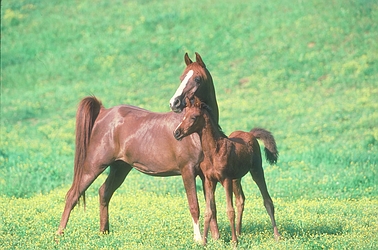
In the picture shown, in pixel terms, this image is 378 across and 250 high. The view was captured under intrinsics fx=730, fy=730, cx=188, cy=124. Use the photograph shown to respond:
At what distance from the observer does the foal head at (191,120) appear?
30.2 ft

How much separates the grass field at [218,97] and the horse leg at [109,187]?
0.26 metres

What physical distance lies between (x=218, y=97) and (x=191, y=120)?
56.2 feet

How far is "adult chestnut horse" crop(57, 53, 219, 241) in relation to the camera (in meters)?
9.91

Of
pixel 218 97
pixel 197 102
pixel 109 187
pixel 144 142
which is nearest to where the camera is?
pixel 197 102

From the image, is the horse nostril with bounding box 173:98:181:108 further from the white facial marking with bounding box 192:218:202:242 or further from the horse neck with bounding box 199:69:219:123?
the white facial marking with bounding box 192:218:202:242

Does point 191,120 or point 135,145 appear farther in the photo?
point 135,145

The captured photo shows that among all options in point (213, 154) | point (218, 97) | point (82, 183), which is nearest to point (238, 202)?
point (213, 154)

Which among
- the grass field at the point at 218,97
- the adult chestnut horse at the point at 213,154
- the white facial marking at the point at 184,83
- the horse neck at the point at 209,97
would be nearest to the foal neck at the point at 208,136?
the adult chestnut horse at the point at 213,154

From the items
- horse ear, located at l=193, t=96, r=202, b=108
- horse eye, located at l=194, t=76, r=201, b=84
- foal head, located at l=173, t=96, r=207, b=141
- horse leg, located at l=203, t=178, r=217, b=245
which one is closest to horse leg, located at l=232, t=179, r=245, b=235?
horse leg, located at l=203, t=178, r=217, b=245

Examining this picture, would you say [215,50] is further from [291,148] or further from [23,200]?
[23,200]

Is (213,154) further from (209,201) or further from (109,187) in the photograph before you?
(109,187)

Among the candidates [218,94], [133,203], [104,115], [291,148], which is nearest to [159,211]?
[133,203]

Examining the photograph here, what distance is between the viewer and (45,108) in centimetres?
2653

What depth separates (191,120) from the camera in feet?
30.4
